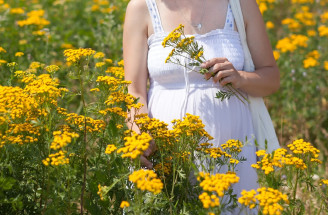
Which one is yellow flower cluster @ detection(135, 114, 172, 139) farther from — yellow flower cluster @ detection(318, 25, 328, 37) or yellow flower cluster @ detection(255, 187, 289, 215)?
yellow flower cluster @ detection(318, 25, 328, 37)

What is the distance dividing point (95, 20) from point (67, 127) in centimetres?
402

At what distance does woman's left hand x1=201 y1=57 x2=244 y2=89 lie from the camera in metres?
2.29

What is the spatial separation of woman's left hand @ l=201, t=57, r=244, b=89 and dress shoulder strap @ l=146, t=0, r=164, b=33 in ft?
1.37

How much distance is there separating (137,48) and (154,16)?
19 centimetres

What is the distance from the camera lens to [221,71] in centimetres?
230

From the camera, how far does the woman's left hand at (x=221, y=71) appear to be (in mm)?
2295

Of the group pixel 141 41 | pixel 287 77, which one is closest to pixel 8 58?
pixel 141 41

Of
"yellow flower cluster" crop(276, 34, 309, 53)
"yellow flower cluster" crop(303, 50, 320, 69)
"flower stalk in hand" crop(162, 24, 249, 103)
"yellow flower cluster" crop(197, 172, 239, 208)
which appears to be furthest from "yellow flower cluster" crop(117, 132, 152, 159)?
"yellow flower cluster" crop(276, 34, 309, 53)

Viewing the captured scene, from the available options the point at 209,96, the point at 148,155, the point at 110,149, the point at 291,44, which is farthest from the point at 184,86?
the point at 291,44

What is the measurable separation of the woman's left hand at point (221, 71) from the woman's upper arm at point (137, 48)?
44cm

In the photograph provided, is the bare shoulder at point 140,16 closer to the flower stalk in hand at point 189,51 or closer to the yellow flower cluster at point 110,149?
the flower stalk in hand at point 189,51

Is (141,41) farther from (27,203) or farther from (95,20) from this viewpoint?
(95,20)

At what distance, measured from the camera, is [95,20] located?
19.3ft

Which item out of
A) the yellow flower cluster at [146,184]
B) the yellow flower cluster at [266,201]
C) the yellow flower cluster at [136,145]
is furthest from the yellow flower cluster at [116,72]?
the yellow flower cluster at [266,201]
